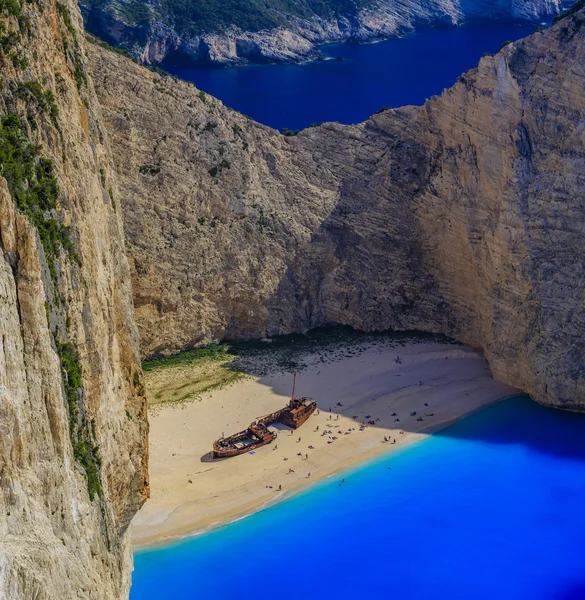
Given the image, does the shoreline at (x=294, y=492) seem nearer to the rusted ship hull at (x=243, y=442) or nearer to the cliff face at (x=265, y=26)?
the rusted ship hull at (x=243, y=442)

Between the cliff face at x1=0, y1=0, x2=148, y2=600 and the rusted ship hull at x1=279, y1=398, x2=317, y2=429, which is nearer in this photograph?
the cliff face at x1=0, y1=0, x2=148, y2=600

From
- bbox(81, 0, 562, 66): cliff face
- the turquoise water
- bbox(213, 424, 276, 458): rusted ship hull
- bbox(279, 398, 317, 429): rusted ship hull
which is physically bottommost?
the turquoise water

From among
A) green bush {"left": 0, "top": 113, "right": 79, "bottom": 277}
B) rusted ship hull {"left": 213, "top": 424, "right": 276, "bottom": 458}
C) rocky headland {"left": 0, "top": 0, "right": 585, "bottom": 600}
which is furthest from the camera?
rusted ship hull {"left": 213, "top": 424, "right": 276, "bottom": 458}

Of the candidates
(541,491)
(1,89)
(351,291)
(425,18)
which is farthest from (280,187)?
(425,18)

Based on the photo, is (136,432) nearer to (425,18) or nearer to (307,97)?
(307,97)

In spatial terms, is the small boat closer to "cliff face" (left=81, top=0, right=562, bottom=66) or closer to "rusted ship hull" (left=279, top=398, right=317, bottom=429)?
"rusted ship hull" (left=279, top=398, right=317, bottom=429)

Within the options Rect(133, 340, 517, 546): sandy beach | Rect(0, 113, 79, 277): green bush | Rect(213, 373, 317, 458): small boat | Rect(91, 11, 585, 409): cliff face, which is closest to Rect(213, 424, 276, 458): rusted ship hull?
Rect(213, 373, 317, 458): small boat

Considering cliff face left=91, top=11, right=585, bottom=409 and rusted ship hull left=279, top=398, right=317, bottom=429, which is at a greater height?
cliff face left=91, top=11, right=585, bottom=409
